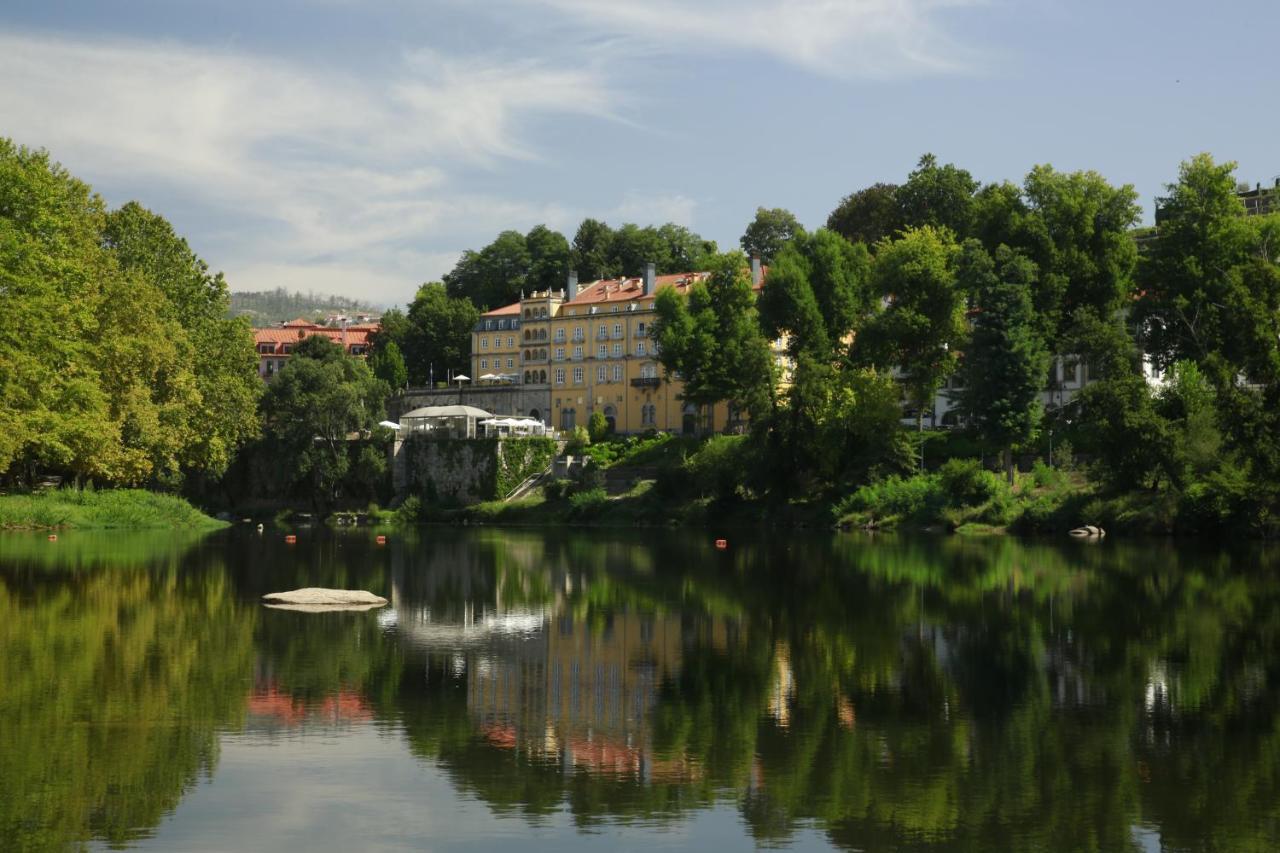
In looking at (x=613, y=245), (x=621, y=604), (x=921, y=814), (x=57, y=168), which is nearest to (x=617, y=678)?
(x=921, y=814)

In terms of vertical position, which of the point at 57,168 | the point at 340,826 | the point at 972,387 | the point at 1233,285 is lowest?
the point at 340,826

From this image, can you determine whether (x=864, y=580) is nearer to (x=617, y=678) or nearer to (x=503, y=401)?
(x=617, y=678)

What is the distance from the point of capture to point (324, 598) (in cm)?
3316

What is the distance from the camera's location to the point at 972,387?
71.4m

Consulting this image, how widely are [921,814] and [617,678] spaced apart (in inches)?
354

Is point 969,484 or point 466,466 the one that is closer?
point 969,484

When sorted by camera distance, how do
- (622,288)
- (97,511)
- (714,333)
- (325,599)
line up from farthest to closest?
(622,288) → (714,333) → (97,511) → (325,599)

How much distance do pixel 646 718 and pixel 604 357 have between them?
89911mm

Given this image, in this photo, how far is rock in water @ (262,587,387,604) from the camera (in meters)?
32.9

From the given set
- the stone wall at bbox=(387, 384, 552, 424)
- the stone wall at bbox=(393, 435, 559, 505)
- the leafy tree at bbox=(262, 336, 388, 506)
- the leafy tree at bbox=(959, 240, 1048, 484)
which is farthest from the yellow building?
the leafy tree at bbox=(959, 240, 1048, 484)

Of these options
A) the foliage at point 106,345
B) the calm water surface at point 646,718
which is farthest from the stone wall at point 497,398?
the calm water surface at point 646,718

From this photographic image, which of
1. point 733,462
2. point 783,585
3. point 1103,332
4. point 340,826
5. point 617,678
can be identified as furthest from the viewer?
point 733,462

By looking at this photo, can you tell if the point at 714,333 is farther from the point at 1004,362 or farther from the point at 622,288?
the point at 622,288

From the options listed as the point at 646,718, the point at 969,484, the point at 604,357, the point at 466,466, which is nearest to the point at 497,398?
the point at 604,357
